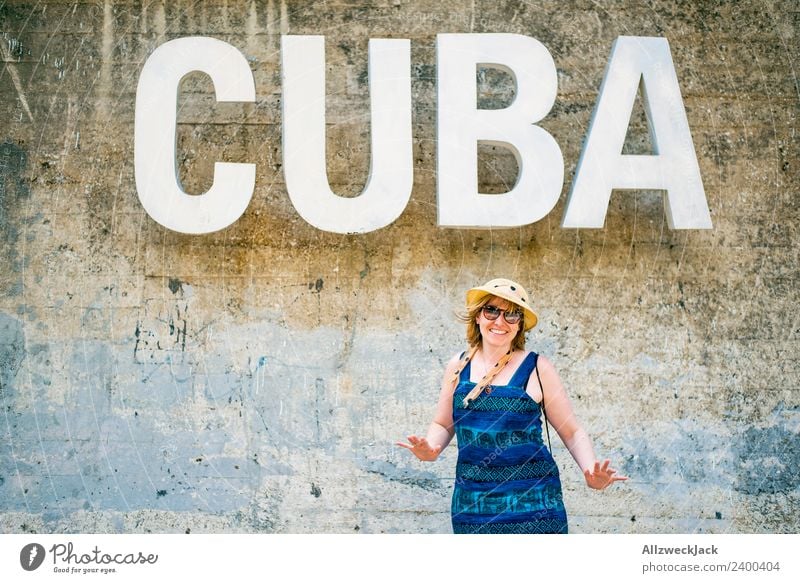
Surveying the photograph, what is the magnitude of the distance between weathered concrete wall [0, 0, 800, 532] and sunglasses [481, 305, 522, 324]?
1070mm

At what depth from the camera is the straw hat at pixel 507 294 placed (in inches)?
191

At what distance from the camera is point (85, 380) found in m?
5.99

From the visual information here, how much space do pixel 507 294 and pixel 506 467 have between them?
31.7 inches

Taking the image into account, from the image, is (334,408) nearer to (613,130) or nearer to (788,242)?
(613,130)

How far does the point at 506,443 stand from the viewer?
4.58 m

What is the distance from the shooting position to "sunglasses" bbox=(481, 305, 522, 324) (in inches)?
194

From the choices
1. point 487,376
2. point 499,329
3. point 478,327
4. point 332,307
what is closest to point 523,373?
point 487,376

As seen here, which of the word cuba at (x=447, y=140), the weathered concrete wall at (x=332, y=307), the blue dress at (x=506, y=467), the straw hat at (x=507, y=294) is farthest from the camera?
the weathered concrete wall at (x=332, y=307)

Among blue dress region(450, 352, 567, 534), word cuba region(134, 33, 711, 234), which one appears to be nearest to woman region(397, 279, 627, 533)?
blue dress region(450, 352, 567, 534)

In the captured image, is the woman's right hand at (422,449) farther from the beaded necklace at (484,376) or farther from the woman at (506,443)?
the beaded necklace at (484,376)

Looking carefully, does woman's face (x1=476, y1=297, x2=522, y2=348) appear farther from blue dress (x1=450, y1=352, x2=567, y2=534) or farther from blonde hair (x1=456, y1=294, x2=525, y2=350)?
blue dress (x1=450, y1=352, x2=567, y2=534)

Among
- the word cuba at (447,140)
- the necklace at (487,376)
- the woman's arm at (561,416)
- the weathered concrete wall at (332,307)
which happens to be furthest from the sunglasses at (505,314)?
the weathered concrete wall at (332,307)

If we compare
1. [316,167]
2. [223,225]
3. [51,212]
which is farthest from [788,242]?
[51,212]
